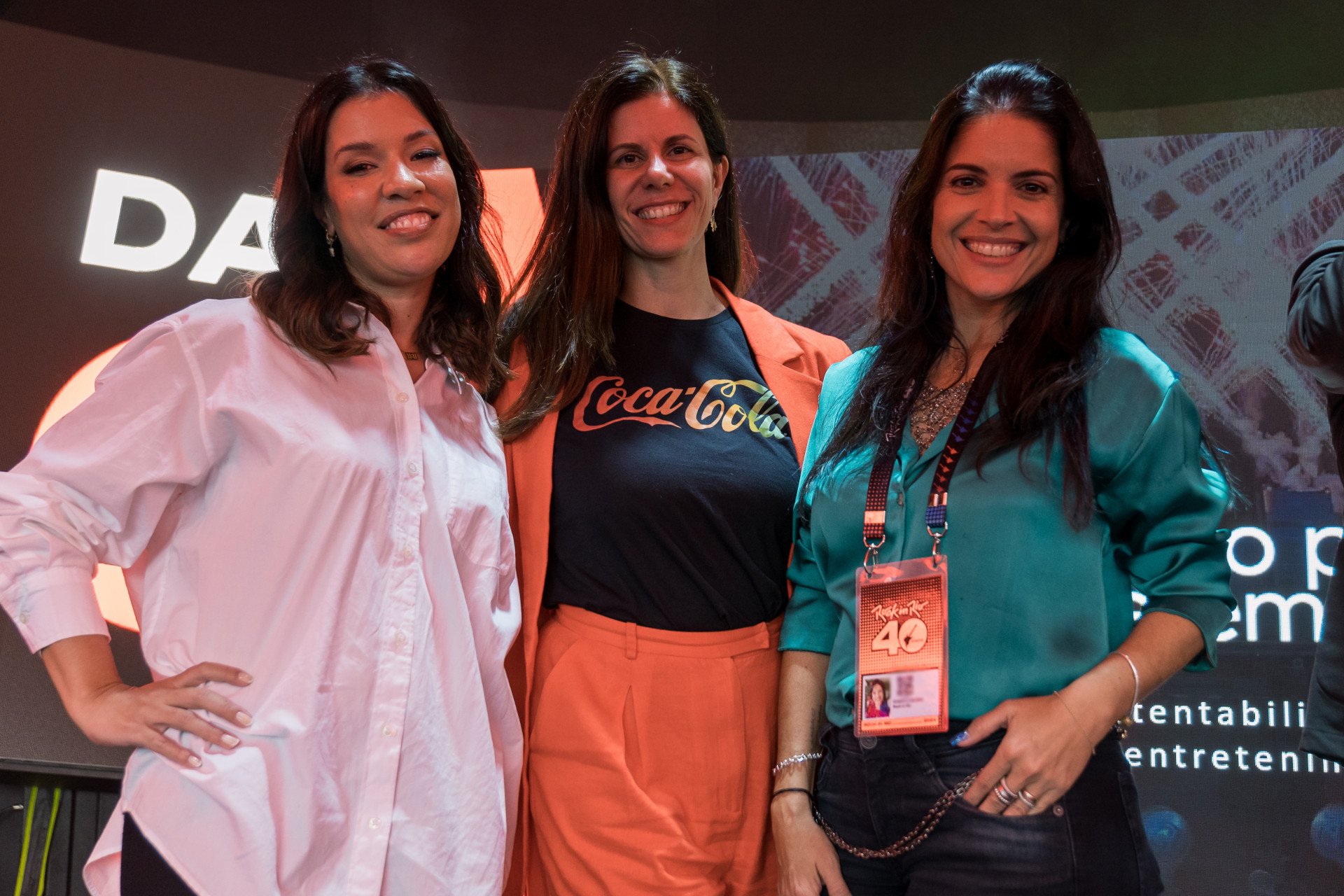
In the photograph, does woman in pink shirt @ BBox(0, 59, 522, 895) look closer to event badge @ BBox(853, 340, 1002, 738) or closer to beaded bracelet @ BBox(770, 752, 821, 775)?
beaded bracelet @ BBox(770, 752, 821, 775)

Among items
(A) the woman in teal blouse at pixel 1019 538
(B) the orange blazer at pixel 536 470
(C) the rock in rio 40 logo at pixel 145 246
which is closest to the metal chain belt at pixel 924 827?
(A) the woman in teal blouse at pixel 1019 538

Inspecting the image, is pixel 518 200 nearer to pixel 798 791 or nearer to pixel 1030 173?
pixel 1030 173

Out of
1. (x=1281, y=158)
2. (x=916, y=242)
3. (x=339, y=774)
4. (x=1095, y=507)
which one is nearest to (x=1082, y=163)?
(x=916, y=242)

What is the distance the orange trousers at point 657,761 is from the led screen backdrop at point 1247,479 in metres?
2.06

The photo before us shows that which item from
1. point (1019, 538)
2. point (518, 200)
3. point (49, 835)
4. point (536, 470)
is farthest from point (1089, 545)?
point (49, 835)

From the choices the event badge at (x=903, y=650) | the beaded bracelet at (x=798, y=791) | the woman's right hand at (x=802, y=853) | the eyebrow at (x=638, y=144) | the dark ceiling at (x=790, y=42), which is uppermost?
the dark ceiling at (x=790, y=42)

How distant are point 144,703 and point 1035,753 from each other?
1140 mm

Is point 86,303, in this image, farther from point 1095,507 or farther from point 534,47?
point 1095,507

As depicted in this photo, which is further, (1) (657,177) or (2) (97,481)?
(1) (657,177)

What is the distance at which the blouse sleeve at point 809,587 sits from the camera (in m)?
1.84

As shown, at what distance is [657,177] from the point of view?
2168mm

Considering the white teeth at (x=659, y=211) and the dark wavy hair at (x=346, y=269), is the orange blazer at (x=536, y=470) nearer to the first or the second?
the dark wavy hair at (x=346, y=269)

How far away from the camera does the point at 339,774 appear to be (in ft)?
5.10

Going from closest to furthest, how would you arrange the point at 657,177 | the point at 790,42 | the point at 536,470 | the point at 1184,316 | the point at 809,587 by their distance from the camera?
the point at 809,587
the point at 536,470
the point at 657,177
the point at 1184,316
the point at 790,42
